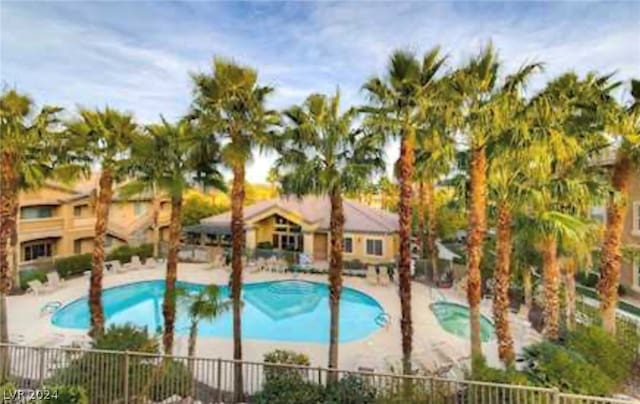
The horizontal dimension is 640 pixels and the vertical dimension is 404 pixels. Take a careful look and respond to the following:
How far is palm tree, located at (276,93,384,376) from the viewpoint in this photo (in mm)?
11820

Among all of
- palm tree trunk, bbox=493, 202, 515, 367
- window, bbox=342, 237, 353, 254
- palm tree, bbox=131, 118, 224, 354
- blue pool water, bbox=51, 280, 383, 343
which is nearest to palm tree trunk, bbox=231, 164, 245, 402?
palm tree, bbox=131, 118, 224, 354

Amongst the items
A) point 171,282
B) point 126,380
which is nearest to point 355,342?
point 171,282

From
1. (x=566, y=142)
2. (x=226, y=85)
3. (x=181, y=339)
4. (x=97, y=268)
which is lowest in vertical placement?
(x=181, y=339)

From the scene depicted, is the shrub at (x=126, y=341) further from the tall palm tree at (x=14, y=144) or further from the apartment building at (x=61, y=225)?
the apartment building at (x=61, y=225)

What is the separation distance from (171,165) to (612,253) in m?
13.9

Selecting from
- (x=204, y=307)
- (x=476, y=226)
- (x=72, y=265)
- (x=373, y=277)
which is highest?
(x=476, y=226)

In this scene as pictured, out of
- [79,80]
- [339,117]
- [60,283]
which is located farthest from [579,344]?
[60,283]

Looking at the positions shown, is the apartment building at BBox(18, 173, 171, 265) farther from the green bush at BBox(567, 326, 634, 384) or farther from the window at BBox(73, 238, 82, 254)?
the green bush at BBox(567, 326, 634, 384)

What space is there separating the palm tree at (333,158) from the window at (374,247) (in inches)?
814

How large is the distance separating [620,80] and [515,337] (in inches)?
392

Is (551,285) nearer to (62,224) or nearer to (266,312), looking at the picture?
(266,312)

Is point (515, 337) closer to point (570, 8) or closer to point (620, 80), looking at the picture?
point (620, 80)

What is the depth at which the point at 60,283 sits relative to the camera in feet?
85.2

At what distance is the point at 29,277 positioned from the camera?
25484mm
